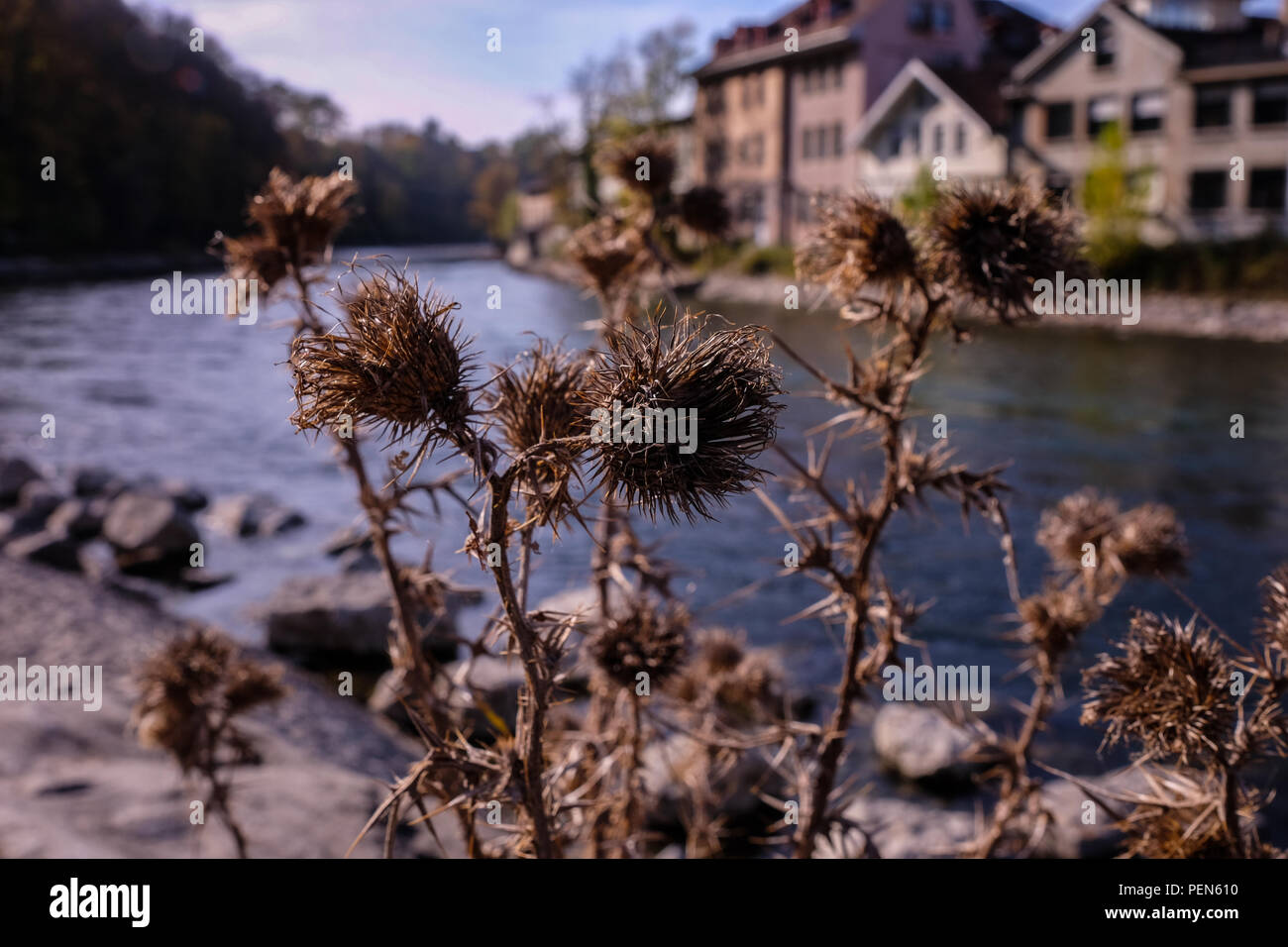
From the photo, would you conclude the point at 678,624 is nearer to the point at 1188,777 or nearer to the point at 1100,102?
the point at 1188,777

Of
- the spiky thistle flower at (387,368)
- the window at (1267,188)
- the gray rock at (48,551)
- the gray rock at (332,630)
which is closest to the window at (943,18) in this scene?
the window at (1267,188)

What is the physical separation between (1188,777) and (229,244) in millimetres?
2883

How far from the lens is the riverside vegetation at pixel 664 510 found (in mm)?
1785

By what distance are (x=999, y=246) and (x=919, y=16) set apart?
53534 mm

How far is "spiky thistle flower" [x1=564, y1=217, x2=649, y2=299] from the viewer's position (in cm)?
405

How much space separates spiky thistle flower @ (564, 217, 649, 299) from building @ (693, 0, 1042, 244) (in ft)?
152

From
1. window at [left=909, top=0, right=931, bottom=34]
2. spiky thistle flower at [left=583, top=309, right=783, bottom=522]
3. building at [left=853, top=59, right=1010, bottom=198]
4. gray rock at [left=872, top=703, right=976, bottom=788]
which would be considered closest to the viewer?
spiky thistle flower at [left=583, top=309, right=783, bottom=522]

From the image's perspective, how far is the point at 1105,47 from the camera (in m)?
42.9

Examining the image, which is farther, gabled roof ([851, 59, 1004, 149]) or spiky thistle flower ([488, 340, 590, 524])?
gabled roof ([851, 59, 1004, 149])

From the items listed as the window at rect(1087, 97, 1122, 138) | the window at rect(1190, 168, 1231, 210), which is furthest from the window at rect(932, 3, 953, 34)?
the window at rect(1190, 168, 1231, 210)

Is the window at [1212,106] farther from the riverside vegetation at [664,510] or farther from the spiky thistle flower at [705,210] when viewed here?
the riverside vegetation at [664,510]

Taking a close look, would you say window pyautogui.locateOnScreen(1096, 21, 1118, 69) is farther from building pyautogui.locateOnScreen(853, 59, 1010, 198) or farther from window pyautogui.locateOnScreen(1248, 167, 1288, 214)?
window pyautogui.locateOnScreen(1248, 167, 1288, 214)

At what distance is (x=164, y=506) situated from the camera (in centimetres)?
1717

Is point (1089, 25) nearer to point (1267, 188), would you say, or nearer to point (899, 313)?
point (1267, 188)
